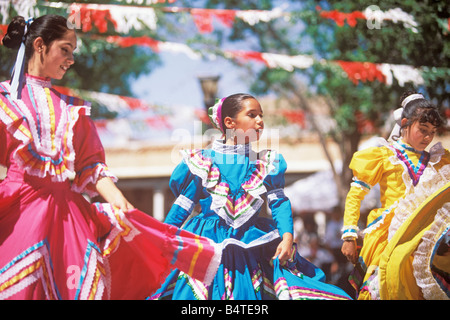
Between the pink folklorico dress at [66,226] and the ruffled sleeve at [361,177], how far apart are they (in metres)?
1.00

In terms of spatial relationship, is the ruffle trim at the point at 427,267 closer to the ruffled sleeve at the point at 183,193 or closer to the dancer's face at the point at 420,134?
the dancer's face at the point at 420,134

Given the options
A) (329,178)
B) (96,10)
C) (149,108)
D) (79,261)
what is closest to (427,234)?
(79,261)

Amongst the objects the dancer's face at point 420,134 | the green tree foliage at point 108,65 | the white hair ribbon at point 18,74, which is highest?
the green tree foliage at point 108,65

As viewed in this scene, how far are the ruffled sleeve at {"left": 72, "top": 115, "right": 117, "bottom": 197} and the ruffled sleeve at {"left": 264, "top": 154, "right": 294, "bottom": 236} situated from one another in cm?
96

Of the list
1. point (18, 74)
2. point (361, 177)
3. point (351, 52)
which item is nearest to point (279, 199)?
point (361, 177)

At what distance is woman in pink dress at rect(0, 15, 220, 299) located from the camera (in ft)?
8.34

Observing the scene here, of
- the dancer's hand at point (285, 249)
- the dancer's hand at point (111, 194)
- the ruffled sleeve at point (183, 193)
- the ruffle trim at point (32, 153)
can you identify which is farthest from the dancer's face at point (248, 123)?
the ruffle trim at point (32, 153)

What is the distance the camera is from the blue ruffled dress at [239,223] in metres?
3.03

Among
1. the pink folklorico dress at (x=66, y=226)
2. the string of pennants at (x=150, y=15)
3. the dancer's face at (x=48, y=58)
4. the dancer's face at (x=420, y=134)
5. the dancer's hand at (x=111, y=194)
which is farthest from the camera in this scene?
the string of pennants at (x=150, y=15)

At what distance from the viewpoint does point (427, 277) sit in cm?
319

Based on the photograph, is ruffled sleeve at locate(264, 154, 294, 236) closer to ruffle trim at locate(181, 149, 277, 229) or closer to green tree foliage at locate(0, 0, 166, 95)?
ruffle trim at locate(181, 149, 277, 229)

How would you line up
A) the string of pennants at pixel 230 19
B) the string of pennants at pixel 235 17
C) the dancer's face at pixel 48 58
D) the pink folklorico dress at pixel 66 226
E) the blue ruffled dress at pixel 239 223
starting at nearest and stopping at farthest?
the pink folklorico dress at pixel 66 226, the dancer's face at pixel 48 58, the blue ruffled dress at pixel 239 223, the string of pennants at pixel 230 19, the string of pennants at pixel 235 17

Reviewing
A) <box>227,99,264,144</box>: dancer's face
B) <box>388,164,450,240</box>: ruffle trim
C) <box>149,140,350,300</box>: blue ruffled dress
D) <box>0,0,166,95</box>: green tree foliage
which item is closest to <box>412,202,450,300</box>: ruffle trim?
<box>388,164,450,240</box>: ruffle trim
